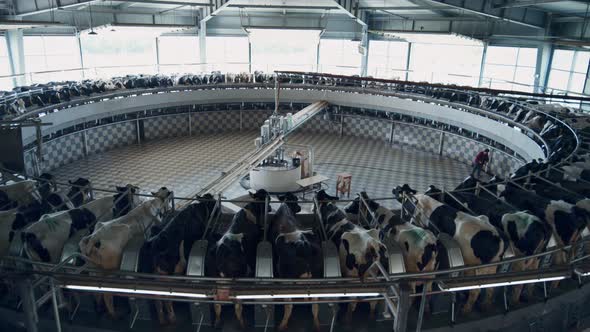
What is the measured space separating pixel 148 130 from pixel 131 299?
19059 millimetres

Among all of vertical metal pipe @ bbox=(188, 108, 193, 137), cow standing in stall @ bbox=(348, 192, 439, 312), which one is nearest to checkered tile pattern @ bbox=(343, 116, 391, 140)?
vertical metal pipe @ bbox=(188, 108, 193, 137)

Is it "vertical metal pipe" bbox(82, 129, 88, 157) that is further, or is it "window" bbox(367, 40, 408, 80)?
"window" bbox(367, 40, 408, 80)

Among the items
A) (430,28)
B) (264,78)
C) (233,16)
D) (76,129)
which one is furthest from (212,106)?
(430,28)

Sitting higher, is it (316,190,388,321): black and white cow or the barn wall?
(316,190,388,321): black and white cow

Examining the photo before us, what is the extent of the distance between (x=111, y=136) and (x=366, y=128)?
14139 millimetres

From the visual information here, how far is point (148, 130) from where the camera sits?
2438 cm

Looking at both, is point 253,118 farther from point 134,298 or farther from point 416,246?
point 134,298

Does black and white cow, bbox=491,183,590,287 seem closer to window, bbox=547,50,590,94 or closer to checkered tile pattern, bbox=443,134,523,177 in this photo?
checkered tile pattern, bbox=443,134,523,177

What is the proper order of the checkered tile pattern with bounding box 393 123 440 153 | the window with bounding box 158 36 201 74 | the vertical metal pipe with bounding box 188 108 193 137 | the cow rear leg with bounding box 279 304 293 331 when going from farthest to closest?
the window with bounding box 158 36 201 74 < the vertical metal pipe with bounding box 188 108 193 137 < the checkered tile pattern with bounding box 393 123 440 153 < the cow rear leg with bounding box 279 304 293 331

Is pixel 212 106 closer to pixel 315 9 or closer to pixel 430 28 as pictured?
pixel 315 9

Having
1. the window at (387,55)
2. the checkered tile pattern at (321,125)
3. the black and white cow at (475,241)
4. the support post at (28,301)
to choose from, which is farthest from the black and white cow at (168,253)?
the window at (387,55)

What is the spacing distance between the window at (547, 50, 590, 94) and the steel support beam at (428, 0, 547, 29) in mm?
3251

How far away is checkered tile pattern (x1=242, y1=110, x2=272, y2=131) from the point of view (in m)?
27.4

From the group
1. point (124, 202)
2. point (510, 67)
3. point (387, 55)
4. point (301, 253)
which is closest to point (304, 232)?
point (301, 253)
